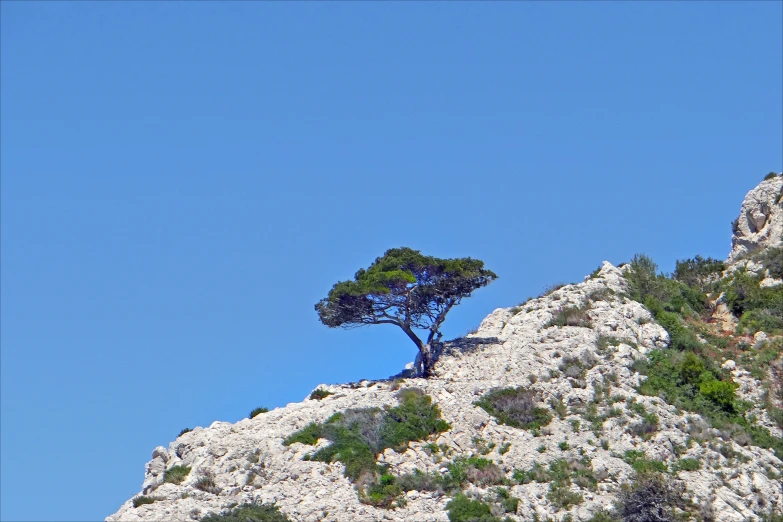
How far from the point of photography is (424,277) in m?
55.5

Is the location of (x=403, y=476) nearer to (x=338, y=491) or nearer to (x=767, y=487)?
(x=338, y=491)

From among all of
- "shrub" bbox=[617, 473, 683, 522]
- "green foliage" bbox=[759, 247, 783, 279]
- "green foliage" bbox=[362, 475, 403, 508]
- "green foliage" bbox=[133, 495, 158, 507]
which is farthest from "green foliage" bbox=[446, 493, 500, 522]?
"green foliage" bbox=[759, 247, 783, 279]

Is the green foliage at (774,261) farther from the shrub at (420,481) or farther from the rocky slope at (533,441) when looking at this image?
the shrub at (420,481)

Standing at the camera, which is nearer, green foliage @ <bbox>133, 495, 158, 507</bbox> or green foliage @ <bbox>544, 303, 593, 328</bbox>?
green foliage @ <bbox>133, 495, 158, 507</bbox>

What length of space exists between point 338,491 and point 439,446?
16.7 feet

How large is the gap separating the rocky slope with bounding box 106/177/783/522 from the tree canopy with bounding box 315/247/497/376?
226 cm

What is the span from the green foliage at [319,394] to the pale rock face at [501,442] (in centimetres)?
49

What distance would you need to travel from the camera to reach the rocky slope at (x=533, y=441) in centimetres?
4303

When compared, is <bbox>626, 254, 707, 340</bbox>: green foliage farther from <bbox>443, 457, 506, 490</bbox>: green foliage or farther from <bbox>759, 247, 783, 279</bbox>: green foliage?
<bbox>443, 457, 506, 490</bbox>: green foliage

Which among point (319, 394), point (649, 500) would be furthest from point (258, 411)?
point (649, 500)

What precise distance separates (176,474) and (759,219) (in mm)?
39482

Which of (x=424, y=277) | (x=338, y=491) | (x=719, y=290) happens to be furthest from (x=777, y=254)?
(x=338, y=491)

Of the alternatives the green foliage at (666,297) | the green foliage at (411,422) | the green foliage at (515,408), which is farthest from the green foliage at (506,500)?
the green foliage at (666,297)

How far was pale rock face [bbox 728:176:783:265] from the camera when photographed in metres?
66.5
